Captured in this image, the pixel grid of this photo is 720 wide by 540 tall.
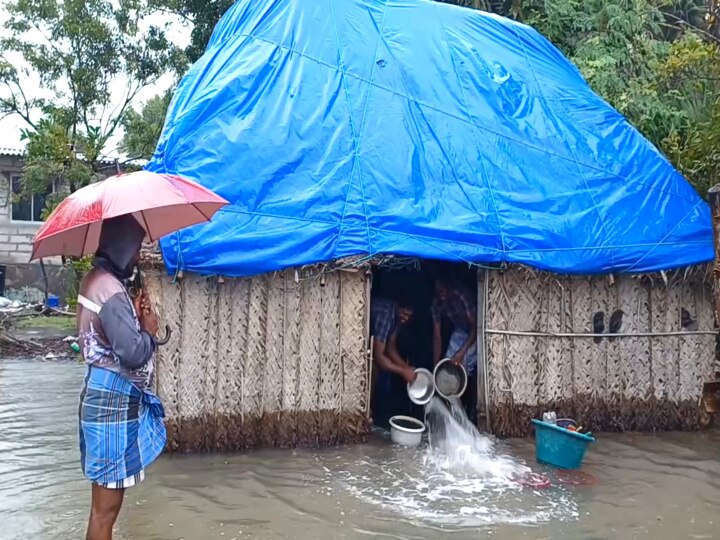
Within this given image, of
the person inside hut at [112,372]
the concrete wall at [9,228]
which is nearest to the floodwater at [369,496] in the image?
the person inside hut at [112,372]

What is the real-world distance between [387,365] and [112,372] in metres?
4.02

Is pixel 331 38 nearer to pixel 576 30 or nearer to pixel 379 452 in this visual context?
pixel 379 452

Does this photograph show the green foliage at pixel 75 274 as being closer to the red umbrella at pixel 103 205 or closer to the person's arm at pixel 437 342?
the person's arm at pixel 437 342

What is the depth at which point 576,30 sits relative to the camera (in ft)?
35.4

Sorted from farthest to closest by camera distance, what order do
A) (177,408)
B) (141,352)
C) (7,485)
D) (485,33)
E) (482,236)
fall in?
(485,33), (482,236), (177,408), (7,485), (141,352)

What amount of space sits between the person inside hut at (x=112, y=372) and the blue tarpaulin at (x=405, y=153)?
2400 millimetres

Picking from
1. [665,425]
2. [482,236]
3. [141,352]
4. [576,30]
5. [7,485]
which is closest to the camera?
[141,352]

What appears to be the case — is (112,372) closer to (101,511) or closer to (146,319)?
(146,319)

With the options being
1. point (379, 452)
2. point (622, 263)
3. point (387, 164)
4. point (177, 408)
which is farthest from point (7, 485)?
point (622, 263)

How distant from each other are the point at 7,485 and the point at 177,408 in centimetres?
135

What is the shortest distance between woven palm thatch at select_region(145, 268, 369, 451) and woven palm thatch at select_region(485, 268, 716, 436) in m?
1.32

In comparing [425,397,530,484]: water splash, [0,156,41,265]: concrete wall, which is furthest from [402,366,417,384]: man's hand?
[0,156,41,265]: concrete wall

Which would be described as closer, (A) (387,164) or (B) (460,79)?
(A) (387,164)

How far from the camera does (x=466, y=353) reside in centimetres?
746
